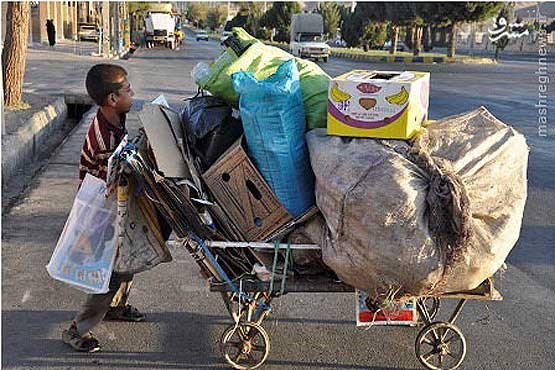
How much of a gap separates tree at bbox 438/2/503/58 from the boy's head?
132ft

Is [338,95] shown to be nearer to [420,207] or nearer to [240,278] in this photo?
[420,207]

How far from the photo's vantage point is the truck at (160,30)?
59438 millimetres

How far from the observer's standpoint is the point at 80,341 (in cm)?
414

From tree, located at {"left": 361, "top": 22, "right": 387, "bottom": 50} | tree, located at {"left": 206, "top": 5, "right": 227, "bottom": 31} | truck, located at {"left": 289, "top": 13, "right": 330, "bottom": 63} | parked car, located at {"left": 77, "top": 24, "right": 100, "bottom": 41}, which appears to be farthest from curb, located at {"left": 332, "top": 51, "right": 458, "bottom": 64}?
tree, located at {"left": 206, "top": 5, "right": 227, "bottom": 31}

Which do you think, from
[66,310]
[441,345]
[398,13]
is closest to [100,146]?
[66,310]

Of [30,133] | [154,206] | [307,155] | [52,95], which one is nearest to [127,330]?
[154,206]

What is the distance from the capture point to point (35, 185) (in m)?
8.32

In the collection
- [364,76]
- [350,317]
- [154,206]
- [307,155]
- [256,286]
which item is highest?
[364,76]

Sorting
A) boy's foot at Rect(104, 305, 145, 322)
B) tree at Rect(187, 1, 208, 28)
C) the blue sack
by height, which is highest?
tree at Rect(187, 1, 208, 28)

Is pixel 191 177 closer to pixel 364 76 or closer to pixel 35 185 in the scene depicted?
pixel 364 76

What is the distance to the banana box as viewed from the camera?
11.7ft

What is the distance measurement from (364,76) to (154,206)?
134cm

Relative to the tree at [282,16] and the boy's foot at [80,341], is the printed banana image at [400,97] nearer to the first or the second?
the boy's foot at [80,341]

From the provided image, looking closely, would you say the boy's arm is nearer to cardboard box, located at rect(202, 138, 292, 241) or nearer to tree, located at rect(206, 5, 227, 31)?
cardboard box, located at rect(202, 138, 292, 241)
